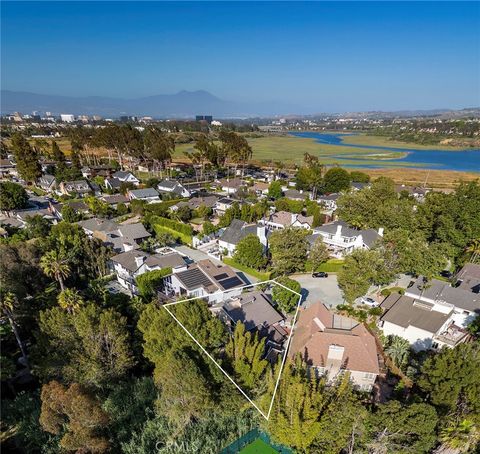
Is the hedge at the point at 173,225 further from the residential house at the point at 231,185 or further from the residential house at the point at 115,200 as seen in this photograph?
the residential house at the point at 231,185

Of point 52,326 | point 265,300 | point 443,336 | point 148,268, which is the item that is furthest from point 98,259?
point 443,336

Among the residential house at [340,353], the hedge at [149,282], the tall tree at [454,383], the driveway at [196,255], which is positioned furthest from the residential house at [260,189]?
the tall tree at [454,383]

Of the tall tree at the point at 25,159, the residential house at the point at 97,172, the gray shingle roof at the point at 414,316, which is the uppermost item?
the tall tree at the point at 25,159

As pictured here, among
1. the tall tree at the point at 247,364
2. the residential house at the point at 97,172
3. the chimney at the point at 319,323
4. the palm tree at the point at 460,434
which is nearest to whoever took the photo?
the palm tree at the point at 460,434

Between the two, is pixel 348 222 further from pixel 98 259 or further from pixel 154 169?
pixel 154 169

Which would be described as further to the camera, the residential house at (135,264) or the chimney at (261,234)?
the chimney at (261,234)

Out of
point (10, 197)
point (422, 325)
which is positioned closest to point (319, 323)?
point (422, 325)

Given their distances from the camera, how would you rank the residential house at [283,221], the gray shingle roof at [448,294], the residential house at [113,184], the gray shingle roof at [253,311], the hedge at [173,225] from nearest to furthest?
the gray shingle roof at [253,311]
the gray shingle roof at [448,294]
the hedge at [173,225]
the residential house at [283,221]
the residential house at [113,184]

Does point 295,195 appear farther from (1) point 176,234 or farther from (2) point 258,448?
(2) point 258,448
